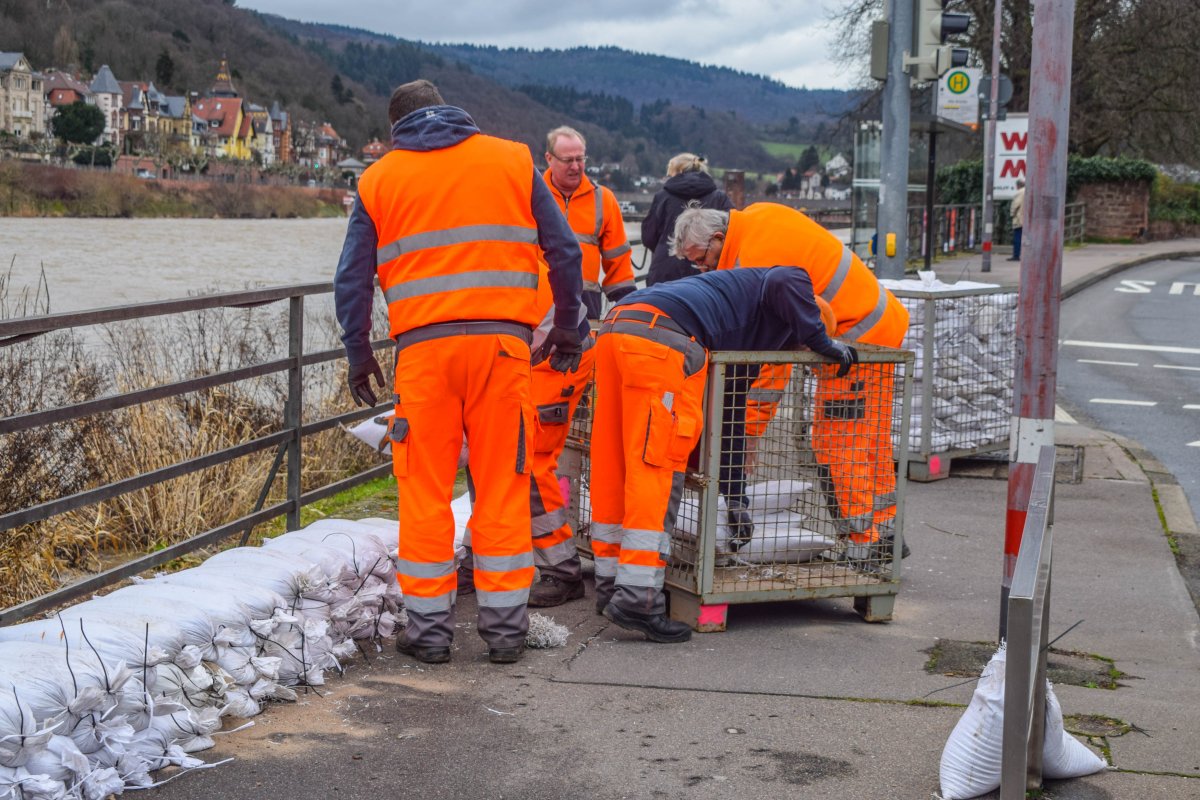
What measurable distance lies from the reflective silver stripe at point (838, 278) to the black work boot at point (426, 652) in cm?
222

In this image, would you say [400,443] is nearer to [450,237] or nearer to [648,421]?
[450,237]

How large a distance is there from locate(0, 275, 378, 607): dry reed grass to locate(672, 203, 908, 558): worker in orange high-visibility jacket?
9.86 feet

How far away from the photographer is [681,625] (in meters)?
5.23

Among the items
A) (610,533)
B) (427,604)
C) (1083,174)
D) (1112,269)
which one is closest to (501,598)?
(427,604)

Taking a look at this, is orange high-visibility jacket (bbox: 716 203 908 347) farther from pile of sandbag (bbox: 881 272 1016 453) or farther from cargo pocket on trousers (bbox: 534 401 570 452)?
pile of sandbag (bbox: 881 272 1016 453)

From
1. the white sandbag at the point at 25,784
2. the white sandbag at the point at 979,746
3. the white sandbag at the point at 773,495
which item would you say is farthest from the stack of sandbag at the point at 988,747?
the white sandbag at the point at 25,784

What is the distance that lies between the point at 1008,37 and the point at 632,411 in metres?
37.4

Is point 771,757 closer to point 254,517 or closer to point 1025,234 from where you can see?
point 1025,234

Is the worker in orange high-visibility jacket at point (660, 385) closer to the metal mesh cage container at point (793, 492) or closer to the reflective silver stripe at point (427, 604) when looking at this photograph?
the metal mesh cage container at point (793, 492)

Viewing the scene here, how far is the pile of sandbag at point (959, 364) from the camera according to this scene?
28.0 ft

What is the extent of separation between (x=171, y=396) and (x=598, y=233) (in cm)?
199

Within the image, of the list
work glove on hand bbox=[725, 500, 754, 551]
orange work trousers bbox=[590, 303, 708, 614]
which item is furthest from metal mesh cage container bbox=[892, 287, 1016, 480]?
orange work trousers bbox=[590, 303, 708, 614]

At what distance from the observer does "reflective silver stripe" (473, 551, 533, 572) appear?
4863 millimetres

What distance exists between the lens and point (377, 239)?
4.84m
